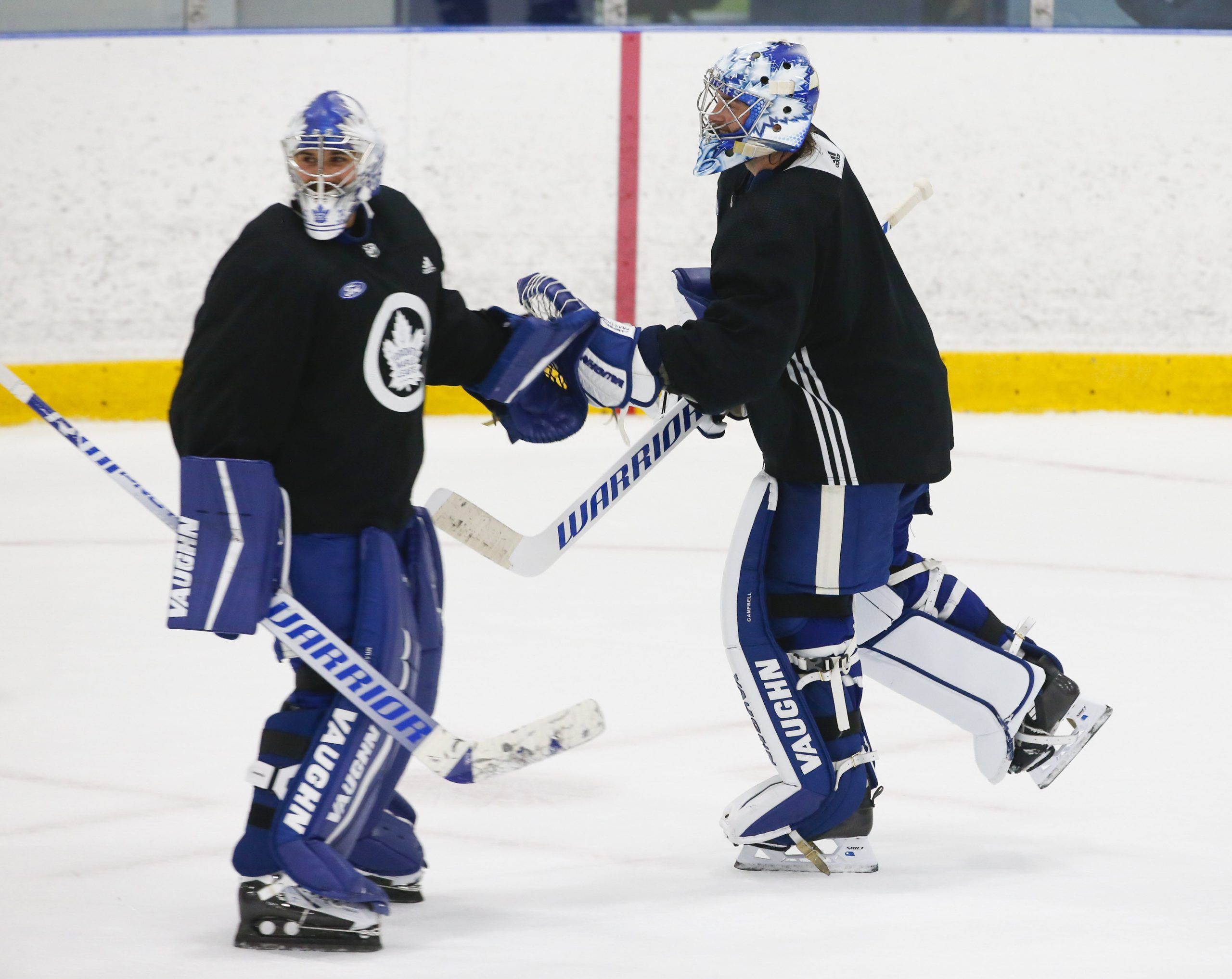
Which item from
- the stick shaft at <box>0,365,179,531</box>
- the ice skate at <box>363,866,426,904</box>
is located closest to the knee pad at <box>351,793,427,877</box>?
the ice skate at <box>363,866,426,904</box>

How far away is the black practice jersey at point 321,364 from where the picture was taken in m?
2.15

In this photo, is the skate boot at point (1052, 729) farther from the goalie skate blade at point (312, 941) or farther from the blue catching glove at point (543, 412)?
the goalie skate blade at point (312, 941)

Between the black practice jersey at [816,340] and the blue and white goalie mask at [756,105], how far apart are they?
0.14 feet

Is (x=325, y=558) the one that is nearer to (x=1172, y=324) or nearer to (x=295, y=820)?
(x=295, y=820)

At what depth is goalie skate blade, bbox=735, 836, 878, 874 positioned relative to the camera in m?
2.54

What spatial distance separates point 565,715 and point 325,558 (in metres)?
0.35

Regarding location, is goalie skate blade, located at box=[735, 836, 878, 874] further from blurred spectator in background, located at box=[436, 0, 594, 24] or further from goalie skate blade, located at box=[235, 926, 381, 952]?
blurred spectator in background, located at box=[436, 0, 594, 24]

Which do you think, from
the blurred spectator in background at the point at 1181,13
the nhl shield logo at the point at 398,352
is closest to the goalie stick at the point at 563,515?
the nhl shield logo at the point at 398,352

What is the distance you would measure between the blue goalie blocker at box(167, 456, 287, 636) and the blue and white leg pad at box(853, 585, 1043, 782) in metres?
0.93

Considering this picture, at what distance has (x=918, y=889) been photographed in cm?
247

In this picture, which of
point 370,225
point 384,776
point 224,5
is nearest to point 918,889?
point 384,776

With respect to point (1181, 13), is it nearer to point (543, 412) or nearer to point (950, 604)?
point (950, 604)

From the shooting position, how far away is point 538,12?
6.92 metres

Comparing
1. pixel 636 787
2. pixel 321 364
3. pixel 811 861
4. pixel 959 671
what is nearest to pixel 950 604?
pixel 959 671
